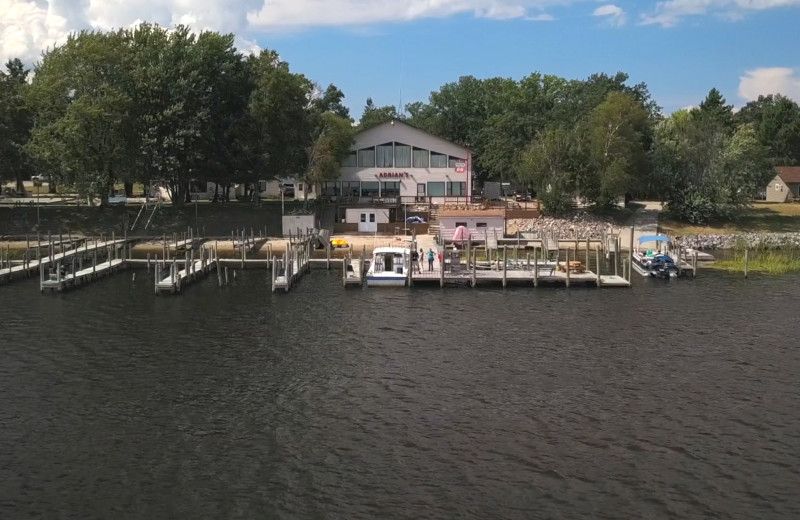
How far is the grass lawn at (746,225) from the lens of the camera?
79250 mm

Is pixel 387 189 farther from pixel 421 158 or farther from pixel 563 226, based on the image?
pixel 563 226

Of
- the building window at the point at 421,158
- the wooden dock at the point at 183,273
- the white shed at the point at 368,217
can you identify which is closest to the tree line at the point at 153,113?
the white shed at the point at 368,217

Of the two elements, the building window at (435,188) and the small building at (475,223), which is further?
the building window at (435,188)

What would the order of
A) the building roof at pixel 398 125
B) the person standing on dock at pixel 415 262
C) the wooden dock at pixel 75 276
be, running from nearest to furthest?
the wooden dock at pixel 75 276 < the person standing on dock at pixel 415 262 < the building roof at pixel 398 125

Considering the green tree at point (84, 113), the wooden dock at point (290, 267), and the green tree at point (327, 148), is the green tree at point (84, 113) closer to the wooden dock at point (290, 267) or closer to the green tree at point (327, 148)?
the green tree at point (327, 148)

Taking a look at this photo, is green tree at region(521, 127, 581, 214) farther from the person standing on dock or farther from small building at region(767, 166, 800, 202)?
small building at region(767, 166, 800, 202)

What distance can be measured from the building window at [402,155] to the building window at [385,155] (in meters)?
0.55

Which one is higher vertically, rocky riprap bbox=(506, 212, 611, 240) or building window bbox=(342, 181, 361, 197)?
building window bbox=(342, 181, 361, 197)

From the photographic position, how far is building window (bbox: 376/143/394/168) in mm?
87500

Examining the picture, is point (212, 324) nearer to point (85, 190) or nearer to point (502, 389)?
point (502, 389)

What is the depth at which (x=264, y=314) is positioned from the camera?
43.5 meters

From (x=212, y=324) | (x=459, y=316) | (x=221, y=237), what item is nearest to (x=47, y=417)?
(x=212, y=324)

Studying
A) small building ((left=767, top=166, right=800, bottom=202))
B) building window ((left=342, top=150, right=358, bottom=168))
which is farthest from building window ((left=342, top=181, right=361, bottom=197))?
small building ((left=767, top=166, right=800, bottom=202))

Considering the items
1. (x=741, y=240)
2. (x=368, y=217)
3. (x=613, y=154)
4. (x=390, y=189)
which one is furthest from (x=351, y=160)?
(x=741, y=240)
